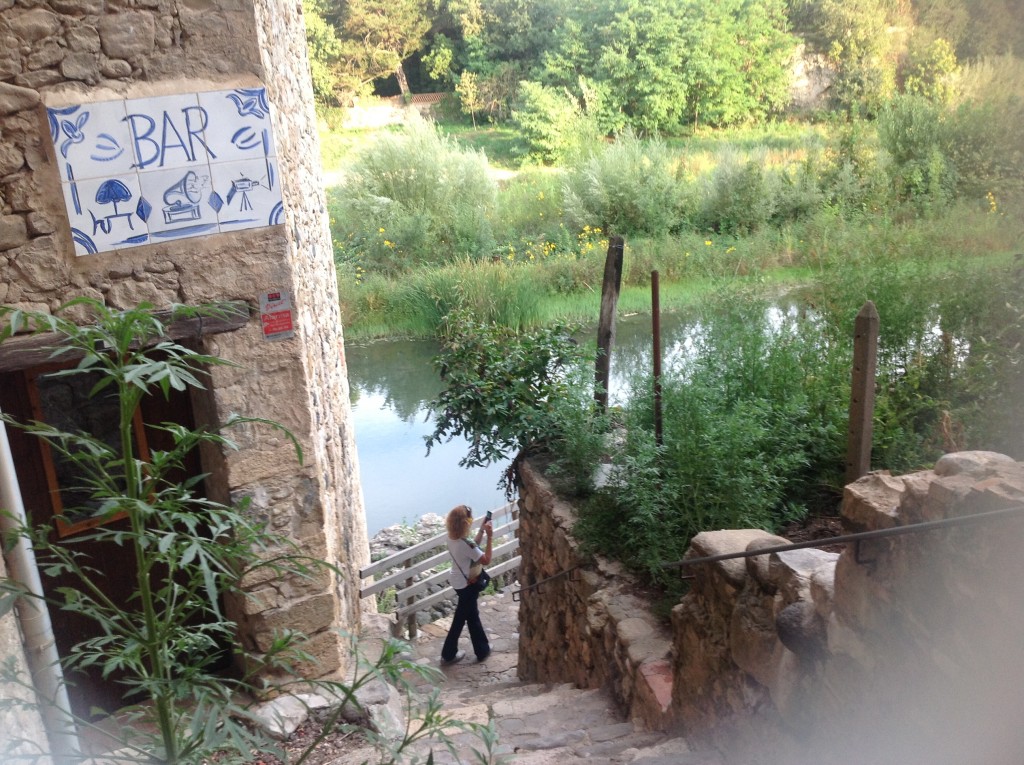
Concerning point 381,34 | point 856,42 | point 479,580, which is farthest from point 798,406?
point 381,34

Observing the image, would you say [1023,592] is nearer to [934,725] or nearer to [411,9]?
[934,725]

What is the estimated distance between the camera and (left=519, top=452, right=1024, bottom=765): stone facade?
4.55ft

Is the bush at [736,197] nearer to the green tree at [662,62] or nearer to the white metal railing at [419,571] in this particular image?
the green tree at [662,62]

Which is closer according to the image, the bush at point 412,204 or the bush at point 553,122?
the bush at point 412,204

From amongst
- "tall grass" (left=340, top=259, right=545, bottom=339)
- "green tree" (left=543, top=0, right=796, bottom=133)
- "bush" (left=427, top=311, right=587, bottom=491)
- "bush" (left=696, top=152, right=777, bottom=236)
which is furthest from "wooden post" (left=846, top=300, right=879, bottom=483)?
"green tree" (left=543, top=0, right=796, bottom=133)

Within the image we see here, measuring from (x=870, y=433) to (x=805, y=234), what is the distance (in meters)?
8.19

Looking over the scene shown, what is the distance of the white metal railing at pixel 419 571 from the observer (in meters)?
5.80

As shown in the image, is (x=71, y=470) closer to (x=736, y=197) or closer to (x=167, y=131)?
(x=167, y=131)

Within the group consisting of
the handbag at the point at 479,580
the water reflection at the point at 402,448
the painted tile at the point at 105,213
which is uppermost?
the painted tile at the point at 105,213

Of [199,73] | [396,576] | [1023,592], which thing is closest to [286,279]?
[199,73]

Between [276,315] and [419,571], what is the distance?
337cm

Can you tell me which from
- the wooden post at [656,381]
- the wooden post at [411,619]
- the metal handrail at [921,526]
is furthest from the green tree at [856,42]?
the wooden post at [411,619]

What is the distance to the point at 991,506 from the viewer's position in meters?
1.50

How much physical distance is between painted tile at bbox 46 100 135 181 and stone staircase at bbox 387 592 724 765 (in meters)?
2.19
